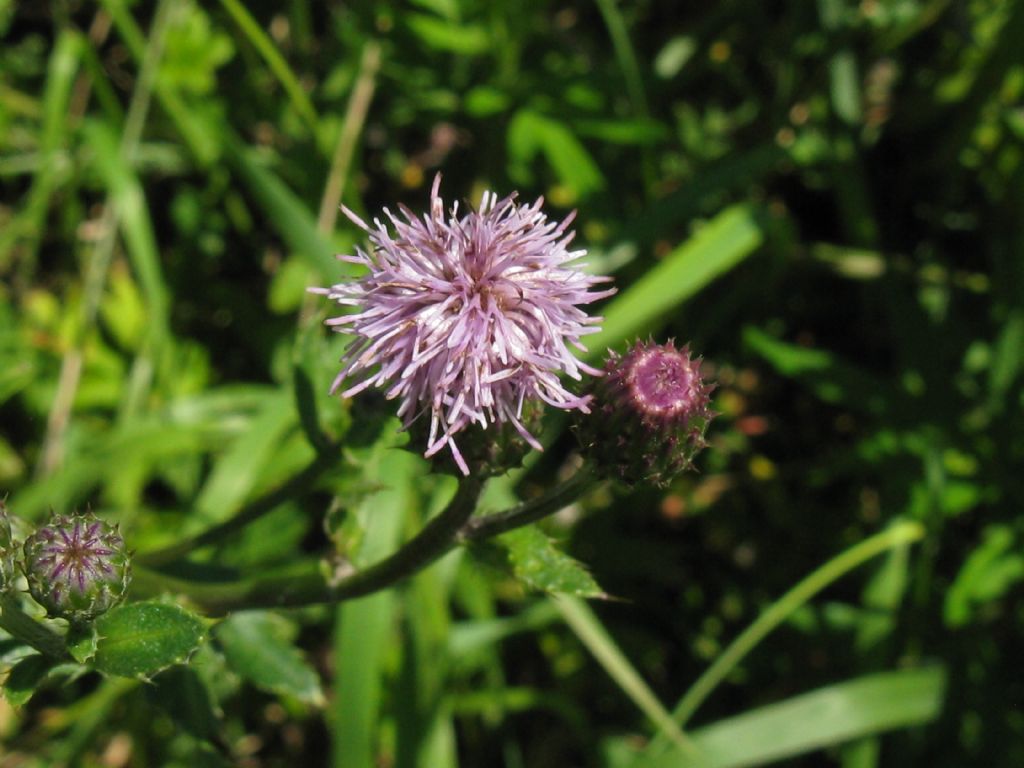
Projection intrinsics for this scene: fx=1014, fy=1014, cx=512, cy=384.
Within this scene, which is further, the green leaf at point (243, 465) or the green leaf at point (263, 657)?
the green leaf at point (243, 465)

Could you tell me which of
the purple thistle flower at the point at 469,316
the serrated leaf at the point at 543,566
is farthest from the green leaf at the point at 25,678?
the serrated leaf at the point at 543,566

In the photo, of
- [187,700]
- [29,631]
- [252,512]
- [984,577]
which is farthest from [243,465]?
[984,577]

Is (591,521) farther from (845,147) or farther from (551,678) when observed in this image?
(845,147)

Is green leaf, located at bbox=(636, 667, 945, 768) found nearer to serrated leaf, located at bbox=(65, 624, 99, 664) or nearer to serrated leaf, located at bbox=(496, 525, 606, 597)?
serrated leaf, located at bbox=(496, 525, 606, 597)

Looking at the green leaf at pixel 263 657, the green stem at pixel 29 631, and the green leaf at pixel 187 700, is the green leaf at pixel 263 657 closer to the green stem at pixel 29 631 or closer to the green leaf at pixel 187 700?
the green leaf at pixel 187 700

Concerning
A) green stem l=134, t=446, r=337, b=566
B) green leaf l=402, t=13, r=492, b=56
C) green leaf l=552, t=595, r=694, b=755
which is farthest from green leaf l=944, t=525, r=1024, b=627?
green leaf l=402, t=13, r=492, b=56
